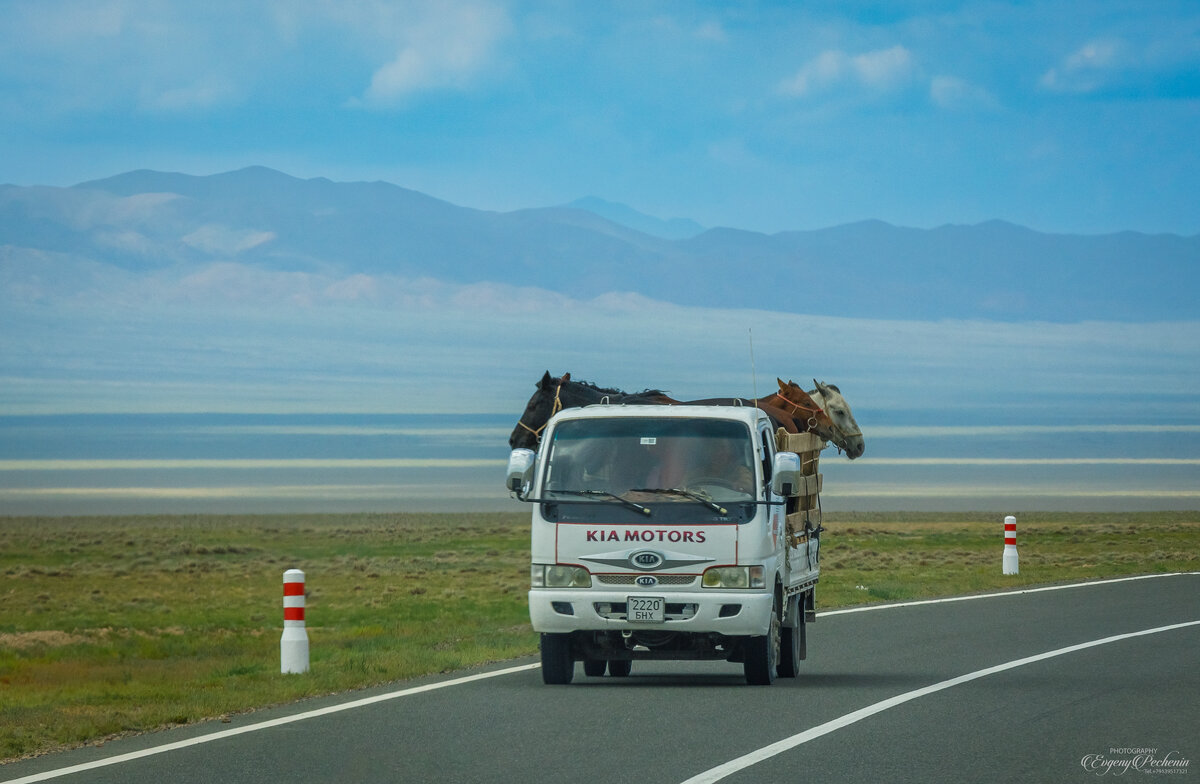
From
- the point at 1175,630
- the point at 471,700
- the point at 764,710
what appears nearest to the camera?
the point at 764,710

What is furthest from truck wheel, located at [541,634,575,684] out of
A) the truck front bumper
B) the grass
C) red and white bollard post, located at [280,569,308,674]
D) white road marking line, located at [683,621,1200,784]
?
white road marking line, located at [683,621,1200,784]

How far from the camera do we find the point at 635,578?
42.7 feet

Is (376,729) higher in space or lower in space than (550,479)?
lower

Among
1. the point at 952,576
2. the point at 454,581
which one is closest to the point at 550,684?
the point at 952,576

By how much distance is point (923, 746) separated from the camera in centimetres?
990

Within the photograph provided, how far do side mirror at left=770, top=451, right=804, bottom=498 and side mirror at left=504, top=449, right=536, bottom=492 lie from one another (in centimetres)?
206

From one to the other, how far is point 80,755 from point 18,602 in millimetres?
35720

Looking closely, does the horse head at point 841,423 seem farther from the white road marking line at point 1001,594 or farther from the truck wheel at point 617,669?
the truck wheel at point 617,669

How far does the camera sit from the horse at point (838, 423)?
917 inches

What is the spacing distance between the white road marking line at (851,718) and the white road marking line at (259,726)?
3654 millimetres

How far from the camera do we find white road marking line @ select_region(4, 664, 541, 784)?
9367mm

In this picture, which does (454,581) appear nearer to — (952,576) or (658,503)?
(952,576)

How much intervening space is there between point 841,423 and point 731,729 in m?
13.4

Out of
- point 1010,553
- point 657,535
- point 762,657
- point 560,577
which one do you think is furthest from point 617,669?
point 1010,553
